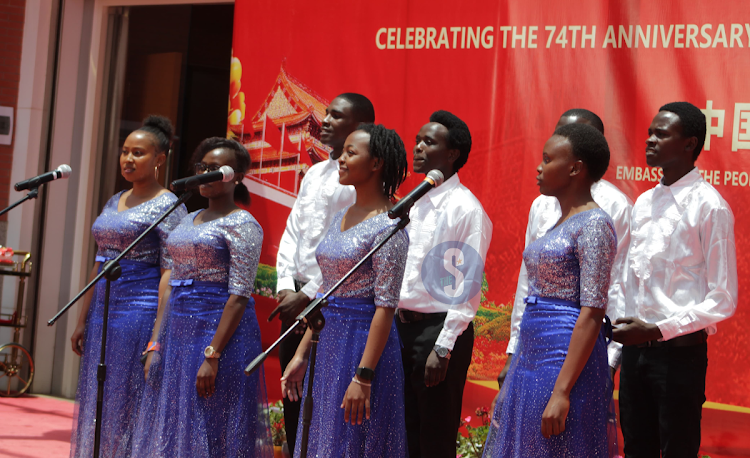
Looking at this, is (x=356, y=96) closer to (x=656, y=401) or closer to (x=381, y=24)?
(x=381, y=24)

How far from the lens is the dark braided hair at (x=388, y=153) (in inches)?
132

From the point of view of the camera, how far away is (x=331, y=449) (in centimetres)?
312

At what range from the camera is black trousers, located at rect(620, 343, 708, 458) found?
11.4 ft

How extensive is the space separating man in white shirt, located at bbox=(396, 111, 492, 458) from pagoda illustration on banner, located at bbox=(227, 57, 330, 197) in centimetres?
210

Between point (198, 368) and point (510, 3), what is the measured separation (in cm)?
304

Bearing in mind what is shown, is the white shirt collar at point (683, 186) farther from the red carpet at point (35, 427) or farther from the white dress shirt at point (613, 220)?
the red carpet at point (35, 427)

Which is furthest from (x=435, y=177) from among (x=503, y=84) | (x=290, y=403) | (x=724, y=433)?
(x=724, y=433)

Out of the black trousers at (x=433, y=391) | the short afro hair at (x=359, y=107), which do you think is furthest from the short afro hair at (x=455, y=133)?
the black trousers at (x=433, y=391)

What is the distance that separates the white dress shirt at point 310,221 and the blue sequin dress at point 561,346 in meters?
1.52

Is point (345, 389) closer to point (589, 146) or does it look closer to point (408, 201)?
point (408, 201)

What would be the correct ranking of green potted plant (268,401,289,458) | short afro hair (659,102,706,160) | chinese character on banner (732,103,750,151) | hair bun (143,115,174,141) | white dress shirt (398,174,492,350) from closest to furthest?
short afro hair (659,102,706,160)
white dress shirt (398,174,492,350)
chinese character on banner (732,103,750,151)
hair bun (143,115,174,141)
green potted plant (268,401,289,458)

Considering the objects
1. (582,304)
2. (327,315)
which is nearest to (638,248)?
(582,304)

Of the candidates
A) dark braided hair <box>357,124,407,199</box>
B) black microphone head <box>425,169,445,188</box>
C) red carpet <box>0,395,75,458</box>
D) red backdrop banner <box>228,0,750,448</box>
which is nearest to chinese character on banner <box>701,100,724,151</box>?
red backdrop banner <box>228,0,750,448</box>

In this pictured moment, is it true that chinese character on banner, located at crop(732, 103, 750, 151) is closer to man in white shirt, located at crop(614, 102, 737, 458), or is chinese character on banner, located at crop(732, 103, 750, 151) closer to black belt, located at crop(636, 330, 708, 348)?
man in white shirt, located at crop(614, 102, 737, 458)
